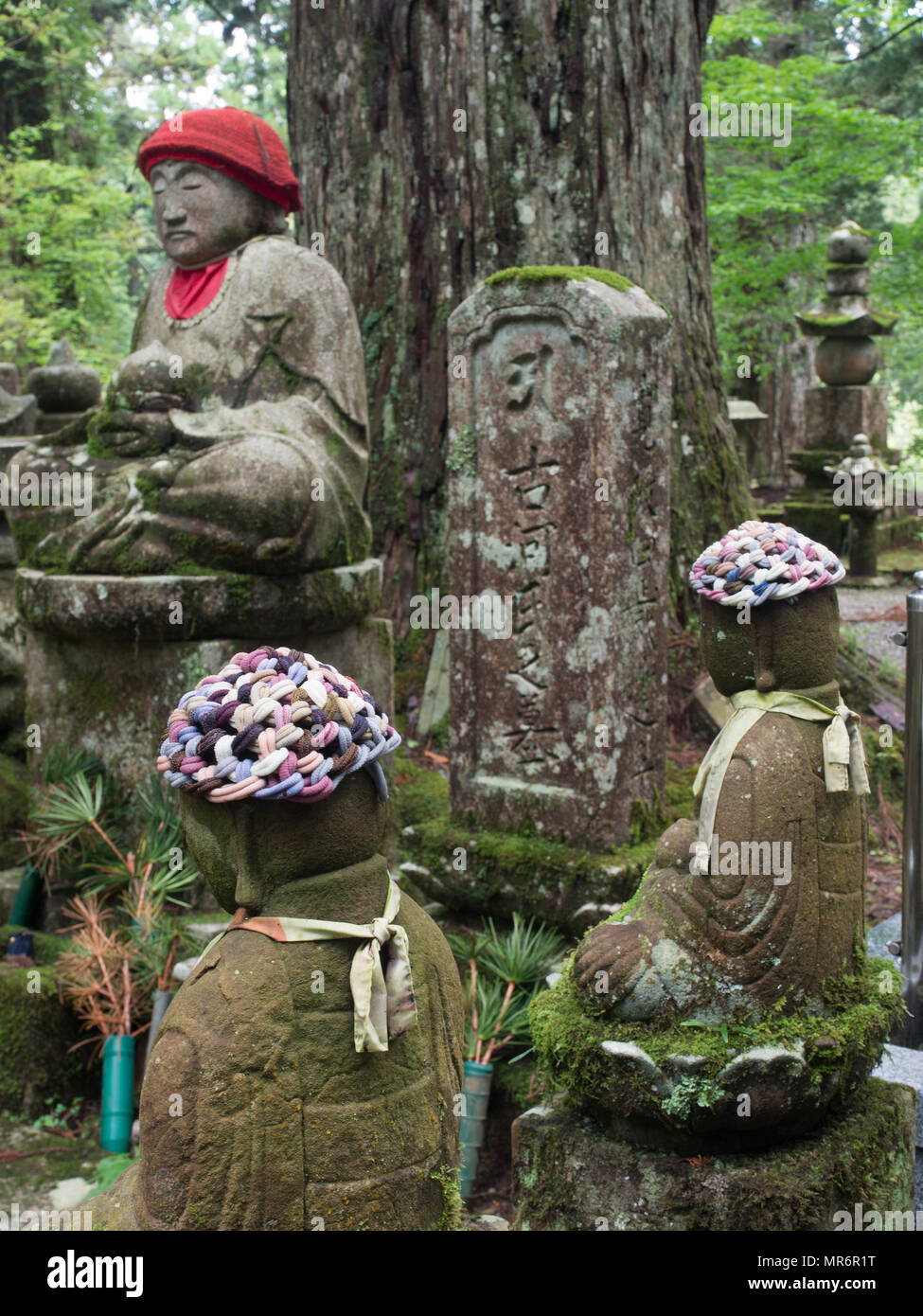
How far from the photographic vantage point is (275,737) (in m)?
2.04

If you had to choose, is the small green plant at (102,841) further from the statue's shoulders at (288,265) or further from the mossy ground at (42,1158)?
the statue's shoulders at (288,265)

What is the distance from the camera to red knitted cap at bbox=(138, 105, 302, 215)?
4867 millimetres

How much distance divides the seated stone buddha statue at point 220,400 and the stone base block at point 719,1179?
7.42ft

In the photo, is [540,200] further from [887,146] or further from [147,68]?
[147,68]

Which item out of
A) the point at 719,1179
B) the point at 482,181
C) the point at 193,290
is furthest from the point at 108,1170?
the point at 482,181

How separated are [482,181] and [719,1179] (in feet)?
Result: 17.3

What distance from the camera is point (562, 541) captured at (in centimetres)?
472

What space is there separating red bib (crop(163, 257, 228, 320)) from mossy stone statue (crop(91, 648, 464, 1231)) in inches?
126

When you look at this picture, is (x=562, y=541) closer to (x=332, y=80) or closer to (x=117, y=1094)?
(x=117, y=1094)

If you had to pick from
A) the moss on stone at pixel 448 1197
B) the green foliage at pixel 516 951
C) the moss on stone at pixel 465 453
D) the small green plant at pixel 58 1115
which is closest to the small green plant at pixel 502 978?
the green foliage at pixel 516 951

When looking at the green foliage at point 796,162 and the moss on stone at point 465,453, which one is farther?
the green foliage at point 796,162

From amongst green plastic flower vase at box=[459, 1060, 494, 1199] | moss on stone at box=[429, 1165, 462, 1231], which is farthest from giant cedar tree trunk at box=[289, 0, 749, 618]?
moss on stone at box=[429, 1165, 462, 1231]

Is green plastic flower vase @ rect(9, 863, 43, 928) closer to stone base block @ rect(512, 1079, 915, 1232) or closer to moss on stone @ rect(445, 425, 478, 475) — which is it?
moss on stone @ rect(445, 425, 478, 475)

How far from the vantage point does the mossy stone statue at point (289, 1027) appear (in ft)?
6.53
